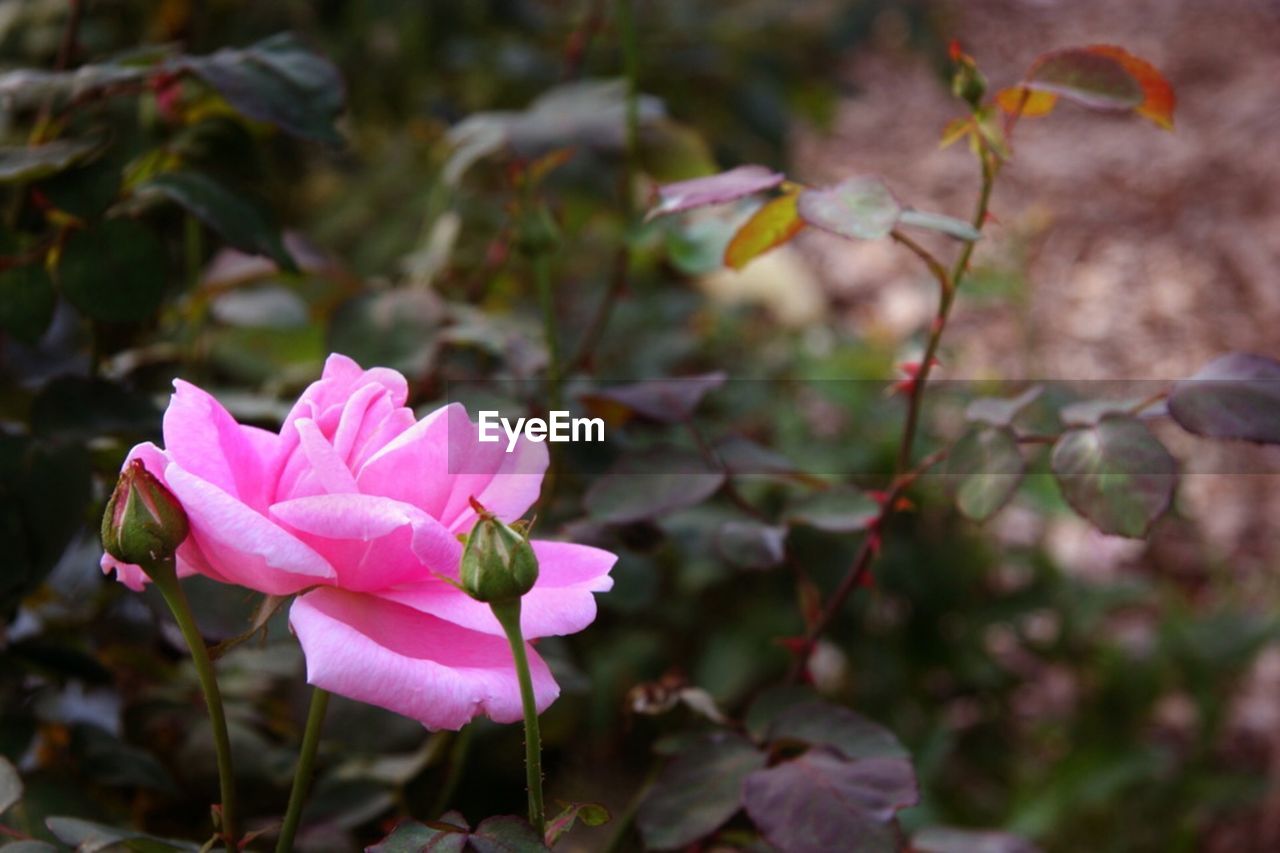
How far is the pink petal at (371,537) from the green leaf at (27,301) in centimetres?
29

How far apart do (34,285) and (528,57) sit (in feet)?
2.90

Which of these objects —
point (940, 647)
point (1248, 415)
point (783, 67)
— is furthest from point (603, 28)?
point (1248, 415)

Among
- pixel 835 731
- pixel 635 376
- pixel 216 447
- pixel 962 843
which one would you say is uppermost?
pixel 216 447

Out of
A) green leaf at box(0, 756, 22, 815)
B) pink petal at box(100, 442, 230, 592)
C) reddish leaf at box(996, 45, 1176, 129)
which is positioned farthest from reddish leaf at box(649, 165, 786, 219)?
green leaf at box(0, 756, 22, 815)

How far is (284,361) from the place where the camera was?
3.43 feet

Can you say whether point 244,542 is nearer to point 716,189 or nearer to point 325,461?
point 325,461

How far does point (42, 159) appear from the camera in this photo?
0.60 metres

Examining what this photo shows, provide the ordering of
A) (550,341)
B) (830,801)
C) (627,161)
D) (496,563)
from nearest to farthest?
1. (496,563)
2. (830,801)
3. (550,341)
4. (627,161)

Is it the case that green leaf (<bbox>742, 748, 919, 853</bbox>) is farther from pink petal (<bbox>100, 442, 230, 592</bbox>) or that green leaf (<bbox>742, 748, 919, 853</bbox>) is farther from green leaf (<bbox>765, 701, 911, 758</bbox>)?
pink petal (<bbox>100, 442, 230, 592</bbox>)

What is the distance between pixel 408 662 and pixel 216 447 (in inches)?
4.0

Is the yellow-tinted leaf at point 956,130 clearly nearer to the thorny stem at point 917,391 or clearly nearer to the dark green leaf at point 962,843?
the thorny stem at point 917,391

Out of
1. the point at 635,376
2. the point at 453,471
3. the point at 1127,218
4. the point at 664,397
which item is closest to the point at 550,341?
the point at 664,397

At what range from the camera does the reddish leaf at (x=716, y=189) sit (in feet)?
1.77

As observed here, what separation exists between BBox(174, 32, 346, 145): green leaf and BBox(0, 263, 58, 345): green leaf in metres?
0.13
